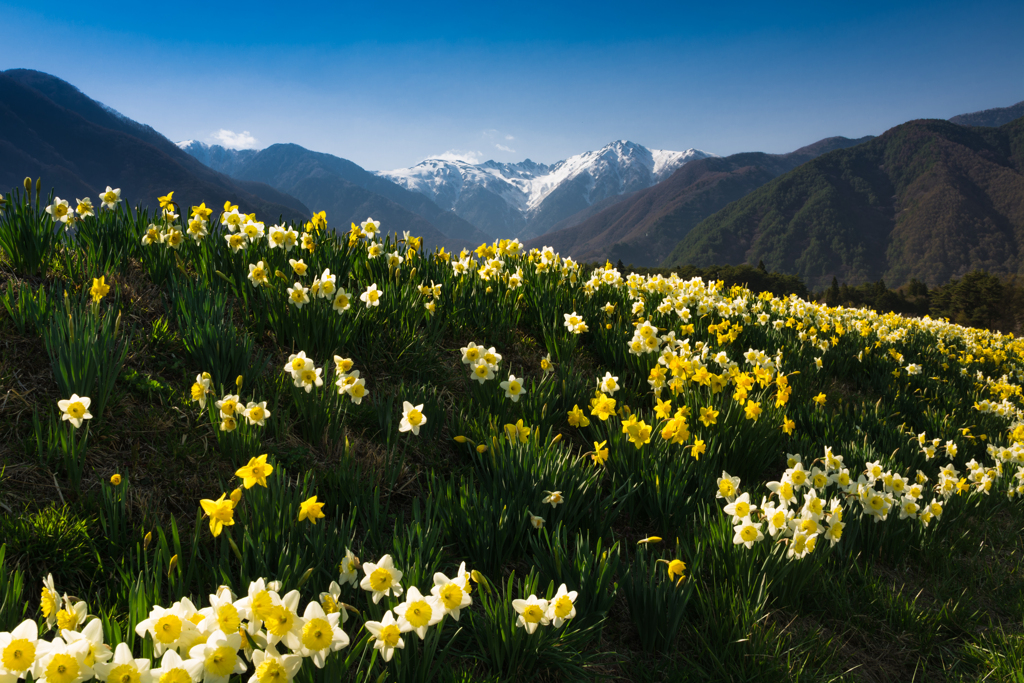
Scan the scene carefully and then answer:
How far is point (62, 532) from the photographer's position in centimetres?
166

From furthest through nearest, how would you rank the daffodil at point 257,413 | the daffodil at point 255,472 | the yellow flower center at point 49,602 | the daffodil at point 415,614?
the daffodil at point 257,413 < the daffodil at point 255,472 < the daffodil at point 415,614 < the yellow flower center at point 49,602

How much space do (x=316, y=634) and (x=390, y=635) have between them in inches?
7.7

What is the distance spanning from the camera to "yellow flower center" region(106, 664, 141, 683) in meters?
0.98

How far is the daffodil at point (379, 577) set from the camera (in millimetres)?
1360

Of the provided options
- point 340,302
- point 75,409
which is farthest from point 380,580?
point 340,302

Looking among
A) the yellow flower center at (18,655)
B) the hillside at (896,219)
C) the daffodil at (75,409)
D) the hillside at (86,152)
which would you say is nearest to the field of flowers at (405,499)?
the yellow flower center at (18,655)

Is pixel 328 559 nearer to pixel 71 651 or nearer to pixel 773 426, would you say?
pixel 71 651

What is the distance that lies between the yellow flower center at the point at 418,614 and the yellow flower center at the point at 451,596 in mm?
52

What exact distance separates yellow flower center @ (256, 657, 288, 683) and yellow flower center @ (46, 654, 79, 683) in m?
0.34

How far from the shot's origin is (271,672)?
3.56 feet

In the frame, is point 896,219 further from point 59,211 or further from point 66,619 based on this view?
point 66,619

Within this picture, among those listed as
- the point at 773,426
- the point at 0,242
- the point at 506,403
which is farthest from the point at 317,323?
the point at 773,426

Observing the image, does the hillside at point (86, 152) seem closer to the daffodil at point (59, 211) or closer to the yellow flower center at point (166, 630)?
the daffodil at point (59, 211)

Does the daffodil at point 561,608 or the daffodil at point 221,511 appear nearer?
the daffodil at point 221,511
